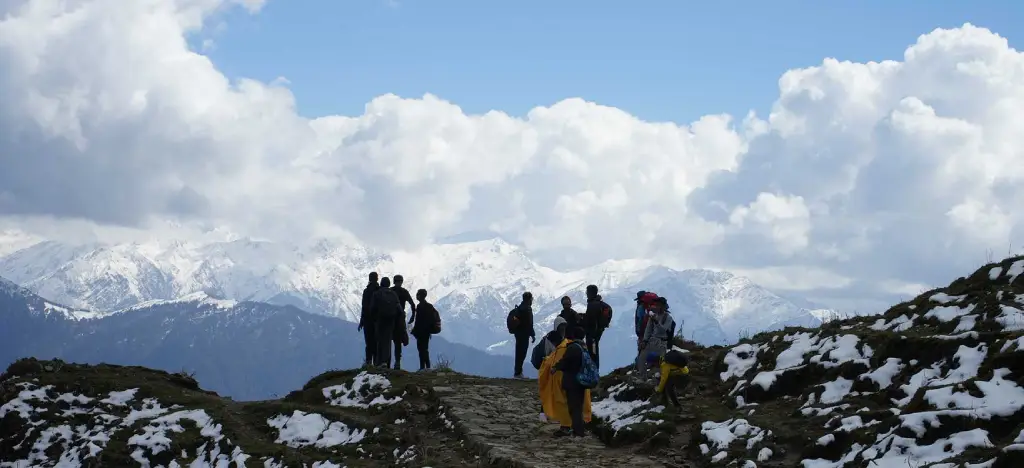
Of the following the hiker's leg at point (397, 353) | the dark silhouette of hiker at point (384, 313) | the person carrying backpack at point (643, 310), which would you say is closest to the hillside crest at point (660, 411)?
the person carrying backpack at point (643, 310)

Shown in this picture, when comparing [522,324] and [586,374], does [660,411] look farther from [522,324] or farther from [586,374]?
[522,324]

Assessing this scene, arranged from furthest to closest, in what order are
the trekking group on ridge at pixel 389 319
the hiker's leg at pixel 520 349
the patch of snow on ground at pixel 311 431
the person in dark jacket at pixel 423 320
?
the hiker's leg at pixel 520 349
the person in dark jacket at pixel 423 320
the trekking group on ridge at pixel 389 319
the patch of snow on ground at pixel 311 431

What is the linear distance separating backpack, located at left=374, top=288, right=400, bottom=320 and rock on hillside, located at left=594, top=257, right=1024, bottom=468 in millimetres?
7627

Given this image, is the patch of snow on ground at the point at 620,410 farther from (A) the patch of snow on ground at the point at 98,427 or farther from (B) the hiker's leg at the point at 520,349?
(A) the patch of snow on ground at the point at 98,427

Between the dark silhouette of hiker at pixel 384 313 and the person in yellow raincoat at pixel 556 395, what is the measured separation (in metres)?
8.13

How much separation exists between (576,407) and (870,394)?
19.1ft

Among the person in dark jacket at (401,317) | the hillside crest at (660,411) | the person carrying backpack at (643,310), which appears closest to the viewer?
the hillside crest at (660,411)

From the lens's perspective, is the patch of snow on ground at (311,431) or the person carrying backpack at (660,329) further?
the person carrying backpack at (660,329)

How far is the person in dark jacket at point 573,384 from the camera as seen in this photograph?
19.0m

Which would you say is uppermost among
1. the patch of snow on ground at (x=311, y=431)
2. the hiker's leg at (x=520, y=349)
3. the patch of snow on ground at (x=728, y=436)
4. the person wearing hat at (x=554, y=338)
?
the hiker's leg at (x=520, y=349)

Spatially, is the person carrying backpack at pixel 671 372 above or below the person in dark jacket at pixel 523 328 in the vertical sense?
below

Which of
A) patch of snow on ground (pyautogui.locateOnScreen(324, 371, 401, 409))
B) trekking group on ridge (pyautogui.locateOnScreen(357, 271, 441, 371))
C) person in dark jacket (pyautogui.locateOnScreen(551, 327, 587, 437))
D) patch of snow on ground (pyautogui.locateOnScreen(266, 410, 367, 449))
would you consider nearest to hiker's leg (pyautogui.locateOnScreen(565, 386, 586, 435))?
person in dark jacket (pyautogui.locateOnScreen(551, 327, 587, 437))

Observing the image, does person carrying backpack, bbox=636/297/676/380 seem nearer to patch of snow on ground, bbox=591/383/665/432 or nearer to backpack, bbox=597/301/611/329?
patch of snow on ground, bbox=591/383/665/432

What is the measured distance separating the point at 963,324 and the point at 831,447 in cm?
526
